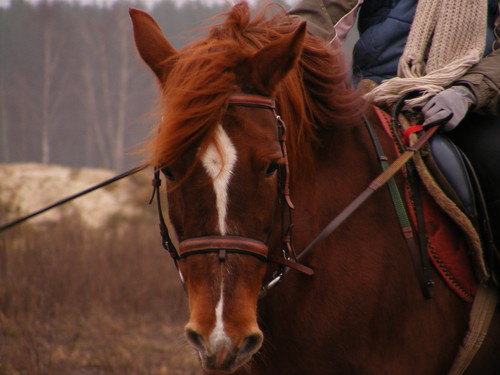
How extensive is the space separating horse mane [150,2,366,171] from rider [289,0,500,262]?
11.2 inches

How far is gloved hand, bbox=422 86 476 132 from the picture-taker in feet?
6.86

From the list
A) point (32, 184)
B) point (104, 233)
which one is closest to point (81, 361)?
point (104, 233)

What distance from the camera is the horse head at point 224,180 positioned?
60.2 inches

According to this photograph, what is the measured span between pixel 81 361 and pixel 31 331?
28.5 inches

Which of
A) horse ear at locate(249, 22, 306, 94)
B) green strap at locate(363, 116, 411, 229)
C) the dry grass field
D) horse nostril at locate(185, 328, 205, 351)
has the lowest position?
the dry grass field

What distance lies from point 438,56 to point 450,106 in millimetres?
493

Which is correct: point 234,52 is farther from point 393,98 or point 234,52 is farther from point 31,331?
point 31,331

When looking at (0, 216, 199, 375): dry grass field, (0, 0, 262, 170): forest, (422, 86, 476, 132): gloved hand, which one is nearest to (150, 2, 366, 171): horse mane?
(422, 86, 476, 132): gloved hand

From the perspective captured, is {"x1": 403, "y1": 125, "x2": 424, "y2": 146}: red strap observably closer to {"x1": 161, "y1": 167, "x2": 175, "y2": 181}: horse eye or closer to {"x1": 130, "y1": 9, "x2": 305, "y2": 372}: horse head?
{"x1": 130, "y1": 9, "x2": 305, "y2": 372}: horse head

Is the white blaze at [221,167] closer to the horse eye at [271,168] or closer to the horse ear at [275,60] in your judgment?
the horse eye at [271,168]

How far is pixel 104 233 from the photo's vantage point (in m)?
8.52

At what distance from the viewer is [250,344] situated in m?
1.55

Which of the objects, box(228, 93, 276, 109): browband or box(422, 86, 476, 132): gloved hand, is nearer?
box(228, 93, 276, 109): browband

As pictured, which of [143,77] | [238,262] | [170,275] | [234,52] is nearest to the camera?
[238,262]
